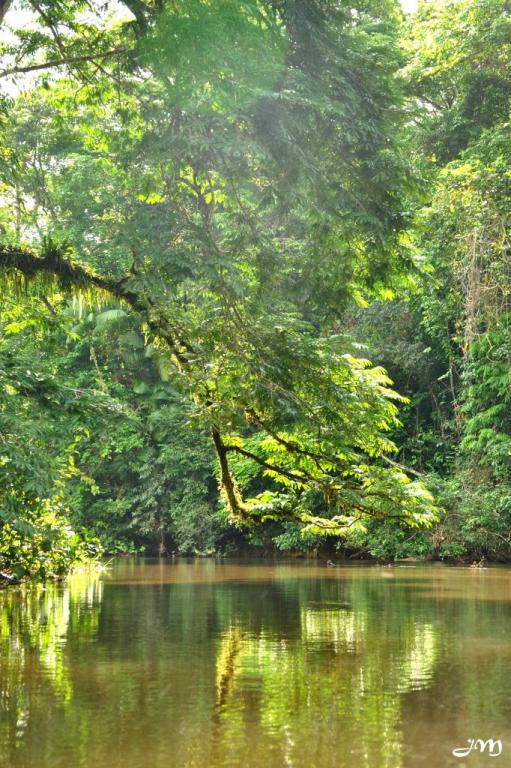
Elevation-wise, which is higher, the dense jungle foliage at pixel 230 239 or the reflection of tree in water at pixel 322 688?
the dense jungle foliage at pixel 230 239

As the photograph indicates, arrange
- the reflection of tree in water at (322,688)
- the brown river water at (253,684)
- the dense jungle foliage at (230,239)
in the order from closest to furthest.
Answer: the brown river water at (253,684), the reflection of tree in water at (322,688), the dense jungle foliage at (230,239)

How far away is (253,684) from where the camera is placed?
538 centimetres

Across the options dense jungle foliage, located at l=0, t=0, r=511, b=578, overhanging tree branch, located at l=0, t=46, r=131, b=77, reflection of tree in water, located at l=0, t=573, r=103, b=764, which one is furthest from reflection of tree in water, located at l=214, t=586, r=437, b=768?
overhanging tree branch, located at l=0, t=46, r=131, b=77

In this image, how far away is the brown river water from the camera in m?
3.88

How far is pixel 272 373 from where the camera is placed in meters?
9.91

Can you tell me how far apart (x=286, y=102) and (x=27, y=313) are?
6069 millimetres

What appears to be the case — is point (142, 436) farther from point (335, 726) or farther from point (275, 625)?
point (335, 726)

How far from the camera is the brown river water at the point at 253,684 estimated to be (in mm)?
3877

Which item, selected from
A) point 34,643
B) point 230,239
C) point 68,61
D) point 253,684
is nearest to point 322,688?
point 253,684

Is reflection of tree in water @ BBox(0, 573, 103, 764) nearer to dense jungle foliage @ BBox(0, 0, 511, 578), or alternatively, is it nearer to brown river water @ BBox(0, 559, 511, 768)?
brown river water @ BBox(0, 559, 511, 768)

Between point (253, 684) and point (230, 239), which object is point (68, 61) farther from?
point (253, 684)

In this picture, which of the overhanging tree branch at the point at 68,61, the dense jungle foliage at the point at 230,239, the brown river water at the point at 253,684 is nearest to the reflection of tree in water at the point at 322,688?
the brown river water at the point at 253,684

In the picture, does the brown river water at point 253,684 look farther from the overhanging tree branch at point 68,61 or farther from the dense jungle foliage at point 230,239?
the overhanging tree branch at point 68,61

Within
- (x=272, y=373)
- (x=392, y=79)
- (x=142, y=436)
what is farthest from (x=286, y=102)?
(x=142, y=436)
